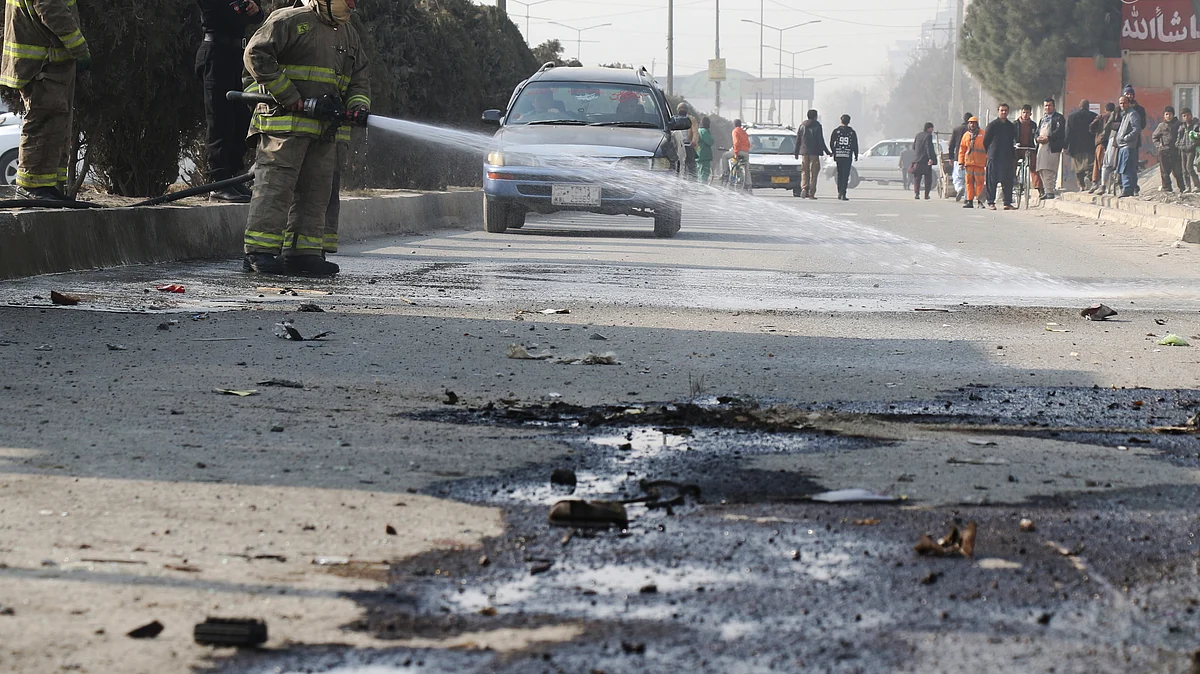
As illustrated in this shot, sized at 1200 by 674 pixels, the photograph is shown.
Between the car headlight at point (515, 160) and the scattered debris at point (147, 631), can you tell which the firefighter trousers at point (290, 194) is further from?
the scattered debris at point (147, 631)

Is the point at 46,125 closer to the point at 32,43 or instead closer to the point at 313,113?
the point at 32,43

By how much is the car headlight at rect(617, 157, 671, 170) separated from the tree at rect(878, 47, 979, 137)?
60.5 m

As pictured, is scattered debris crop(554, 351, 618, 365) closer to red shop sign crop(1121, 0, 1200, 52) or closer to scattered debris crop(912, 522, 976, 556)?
scattered debris crop(912, 522, 976, 556)

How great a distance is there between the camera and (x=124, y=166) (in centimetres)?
1279

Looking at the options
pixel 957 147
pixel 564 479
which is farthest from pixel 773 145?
pixel 564 479

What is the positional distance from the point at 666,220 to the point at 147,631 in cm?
1303

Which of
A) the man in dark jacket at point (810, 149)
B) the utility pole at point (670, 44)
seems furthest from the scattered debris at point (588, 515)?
the utility pole at point (670, 44)

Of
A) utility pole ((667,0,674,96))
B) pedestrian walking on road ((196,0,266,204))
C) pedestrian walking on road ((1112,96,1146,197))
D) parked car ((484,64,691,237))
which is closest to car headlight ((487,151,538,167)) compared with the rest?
parked car ((484,64,691,237))

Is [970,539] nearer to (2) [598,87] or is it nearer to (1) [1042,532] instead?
(1) [1042,532]

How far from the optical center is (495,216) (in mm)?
16172

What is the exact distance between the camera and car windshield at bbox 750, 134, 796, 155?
39.4 meters

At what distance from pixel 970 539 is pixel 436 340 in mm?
3908

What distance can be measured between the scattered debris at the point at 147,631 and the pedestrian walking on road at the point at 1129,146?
22.8 m

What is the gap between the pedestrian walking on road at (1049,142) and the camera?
26562 millimetres
